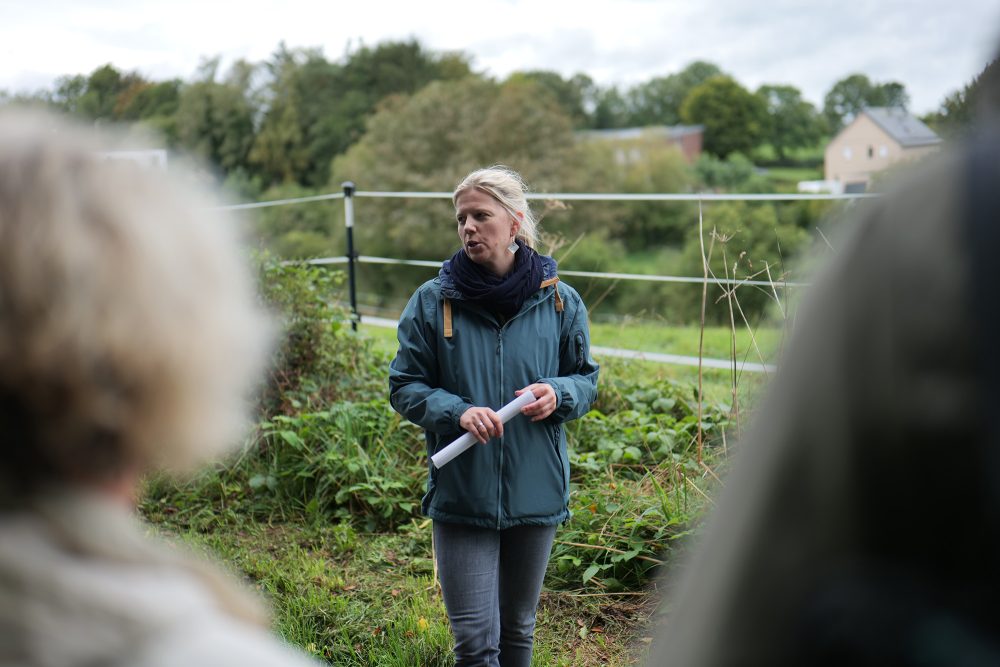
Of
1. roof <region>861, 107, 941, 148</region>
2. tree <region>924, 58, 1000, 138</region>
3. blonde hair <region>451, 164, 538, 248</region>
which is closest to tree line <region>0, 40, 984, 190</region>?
roof <region>861, 107, 941, 148</region>

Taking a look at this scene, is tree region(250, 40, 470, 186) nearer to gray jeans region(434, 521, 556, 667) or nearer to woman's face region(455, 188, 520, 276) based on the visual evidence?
woman's face region(455, 188, 520, 276)

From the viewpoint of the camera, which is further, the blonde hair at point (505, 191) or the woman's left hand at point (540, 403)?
the blonde hair at point (505, 191)

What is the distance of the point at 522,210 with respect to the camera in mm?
2969

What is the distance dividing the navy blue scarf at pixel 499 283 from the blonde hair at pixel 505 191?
0.54 ft

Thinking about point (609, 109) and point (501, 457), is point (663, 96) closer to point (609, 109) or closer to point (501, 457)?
point (609, 109)

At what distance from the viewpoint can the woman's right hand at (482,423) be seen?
2.59 meters

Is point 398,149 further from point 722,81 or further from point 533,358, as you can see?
point 722,81

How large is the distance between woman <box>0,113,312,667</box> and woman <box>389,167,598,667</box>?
1.78 metres

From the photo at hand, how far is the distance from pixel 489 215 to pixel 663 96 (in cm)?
8480

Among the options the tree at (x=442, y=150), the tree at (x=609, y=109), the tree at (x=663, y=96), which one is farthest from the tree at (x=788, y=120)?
the tree at (x=442, y=150)

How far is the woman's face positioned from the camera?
2.85m

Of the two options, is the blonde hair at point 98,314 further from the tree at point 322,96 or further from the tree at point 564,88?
the tree at point 564,88

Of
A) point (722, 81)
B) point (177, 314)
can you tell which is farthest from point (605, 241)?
point (722, 81)

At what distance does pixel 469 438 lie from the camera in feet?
8.70
